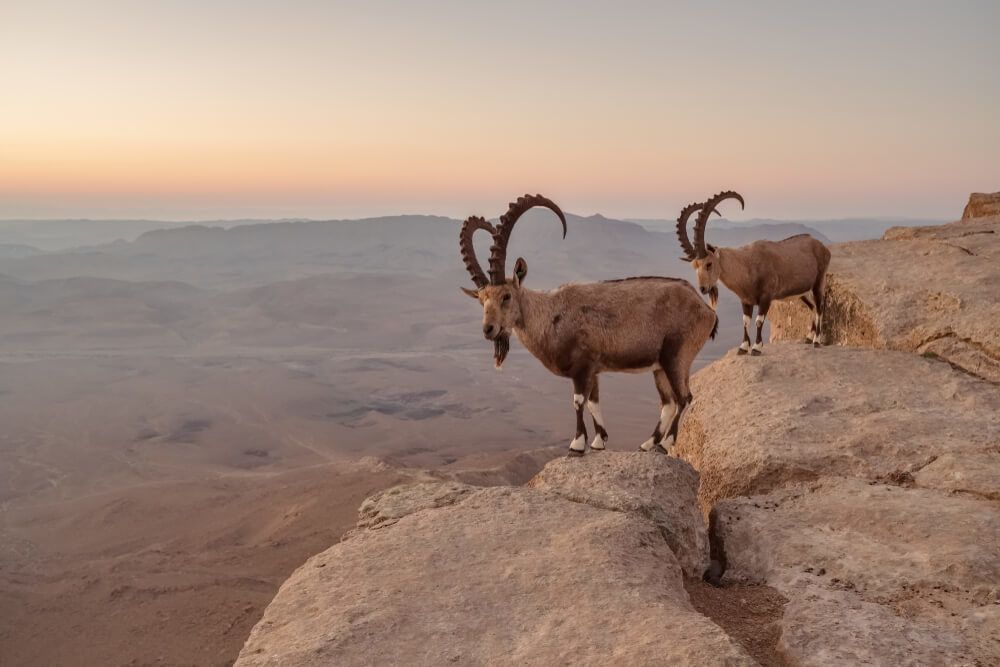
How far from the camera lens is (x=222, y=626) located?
25.0 meters

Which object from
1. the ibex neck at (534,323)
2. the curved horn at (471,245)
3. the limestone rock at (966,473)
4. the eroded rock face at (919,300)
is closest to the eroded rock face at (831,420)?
the limestone rock at (966,473)

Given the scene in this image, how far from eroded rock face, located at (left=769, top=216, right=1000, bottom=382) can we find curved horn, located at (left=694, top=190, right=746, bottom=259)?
4.08m

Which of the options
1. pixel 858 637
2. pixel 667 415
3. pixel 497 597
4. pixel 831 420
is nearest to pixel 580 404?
pixel 667 415

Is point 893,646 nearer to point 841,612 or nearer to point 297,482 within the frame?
point 841,612

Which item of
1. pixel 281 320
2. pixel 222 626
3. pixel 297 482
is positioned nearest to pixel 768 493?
pixel 222 626

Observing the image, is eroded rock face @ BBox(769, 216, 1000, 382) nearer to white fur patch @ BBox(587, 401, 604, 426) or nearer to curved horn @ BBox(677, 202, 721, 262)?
curved horn @ BBox(677, 202, 721, 262)

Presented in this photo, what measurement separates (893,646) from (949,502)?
2.85 meters

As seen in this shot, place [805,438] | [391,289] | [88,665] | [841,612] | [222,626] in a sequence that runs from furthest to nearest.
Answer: [391,289] < [222,626] < [88,665] < [805,438] < [841,612]

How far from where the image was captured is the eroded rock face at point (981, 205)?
20484mm

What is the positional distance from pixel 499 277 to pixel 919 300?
31.7 ft

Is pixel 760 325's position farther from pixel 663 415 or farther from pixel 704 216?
pixel 663 415

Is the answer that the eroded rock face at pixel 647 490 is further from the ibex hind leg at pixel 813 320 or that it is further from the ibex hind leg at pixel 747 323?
the ibex hind leg at pixel 813 320

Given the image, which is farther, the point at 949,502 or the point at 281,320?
the point at 281,320

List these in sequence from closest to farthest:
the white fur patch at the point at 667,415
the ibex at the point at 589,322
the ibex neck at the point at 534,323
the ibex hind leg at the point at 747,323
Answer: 1. the ibex at the point at 589,322
2. the ibex neck at the point at 534,323
3. the white fur patch at the point at 667,415
4. the ibex hind leg at the point at 747,323
